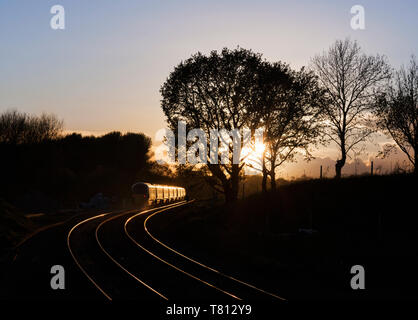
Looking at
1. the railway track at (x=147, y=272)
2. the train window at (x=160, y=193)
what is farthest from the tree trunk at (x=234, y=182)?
the train window at (x=160, y=193)

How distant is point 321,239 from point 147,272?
9.12 meters

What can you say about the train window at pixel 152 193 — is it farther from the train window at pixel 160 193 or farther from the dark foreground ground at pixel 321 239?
the dark foreground ground at pixel 321 239

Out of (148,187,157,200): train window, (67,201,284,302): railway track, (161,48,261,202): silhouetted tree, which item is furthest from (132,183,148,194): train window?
(67,201,284,302): railway track

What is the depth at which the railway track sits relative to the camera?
50.0ft

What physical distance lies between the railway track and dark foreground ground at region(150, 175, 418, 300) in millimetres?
1090

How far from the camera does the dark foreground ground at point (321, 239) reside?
17.2 meters

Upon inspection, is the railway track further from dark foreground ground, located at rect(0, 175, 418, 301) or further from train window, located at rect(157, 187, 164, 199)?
train window, located at rect(157, 187, 164, 199)

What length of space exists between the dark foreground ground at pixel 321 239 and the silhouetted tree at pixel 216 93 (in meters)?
9.64

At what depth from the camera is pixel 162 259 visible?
22.5m

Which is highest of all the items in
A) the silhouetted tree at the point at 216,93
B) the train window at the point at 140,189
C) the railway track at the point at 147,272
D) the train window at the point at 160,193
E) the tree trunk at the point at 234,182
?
the silhouetted tree at the point at 216,93

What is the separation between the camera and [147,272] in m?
19.2

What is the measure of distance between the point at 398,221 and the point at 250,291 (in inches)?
463
